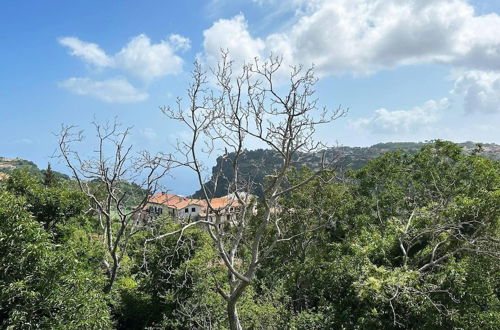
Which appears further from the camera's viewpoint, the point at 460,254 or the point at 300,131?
the point at 460,254

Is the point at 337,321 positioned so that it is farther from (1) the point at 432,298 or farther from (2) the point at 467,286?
(2) the point at 467,286

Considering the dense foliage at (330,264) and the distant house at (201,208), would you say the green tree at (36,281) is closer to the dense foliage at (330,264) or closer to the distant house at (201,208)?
the dense foliage at (330,264)

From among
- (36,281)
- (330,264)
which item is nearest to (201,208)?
(330,264)

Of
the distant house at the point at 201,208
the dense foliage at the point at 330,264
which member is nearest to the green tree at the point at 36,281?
the dense foliage at the point at 330,264

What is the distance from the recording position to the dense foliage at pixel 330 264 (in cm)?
769

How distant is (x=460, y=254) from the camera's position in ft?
32.8

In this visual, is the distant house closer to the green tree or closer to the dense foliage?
the dense foliage

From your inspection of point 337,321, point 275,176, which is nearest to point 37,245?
point 275,176

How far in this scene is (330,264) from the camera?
987 centimetres

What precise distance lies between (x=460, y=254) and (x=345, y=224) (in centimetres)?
831

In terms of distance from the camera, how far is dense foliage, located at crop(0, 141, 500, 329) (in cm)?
769

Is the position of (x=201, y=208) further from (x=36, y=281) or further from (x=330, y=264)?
(x=36, y=281)

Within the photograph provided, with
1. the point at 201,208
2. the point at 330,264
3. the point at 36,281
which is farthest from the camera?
the point at 201,208

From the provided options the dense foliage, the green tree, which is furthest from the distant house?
the green tree
